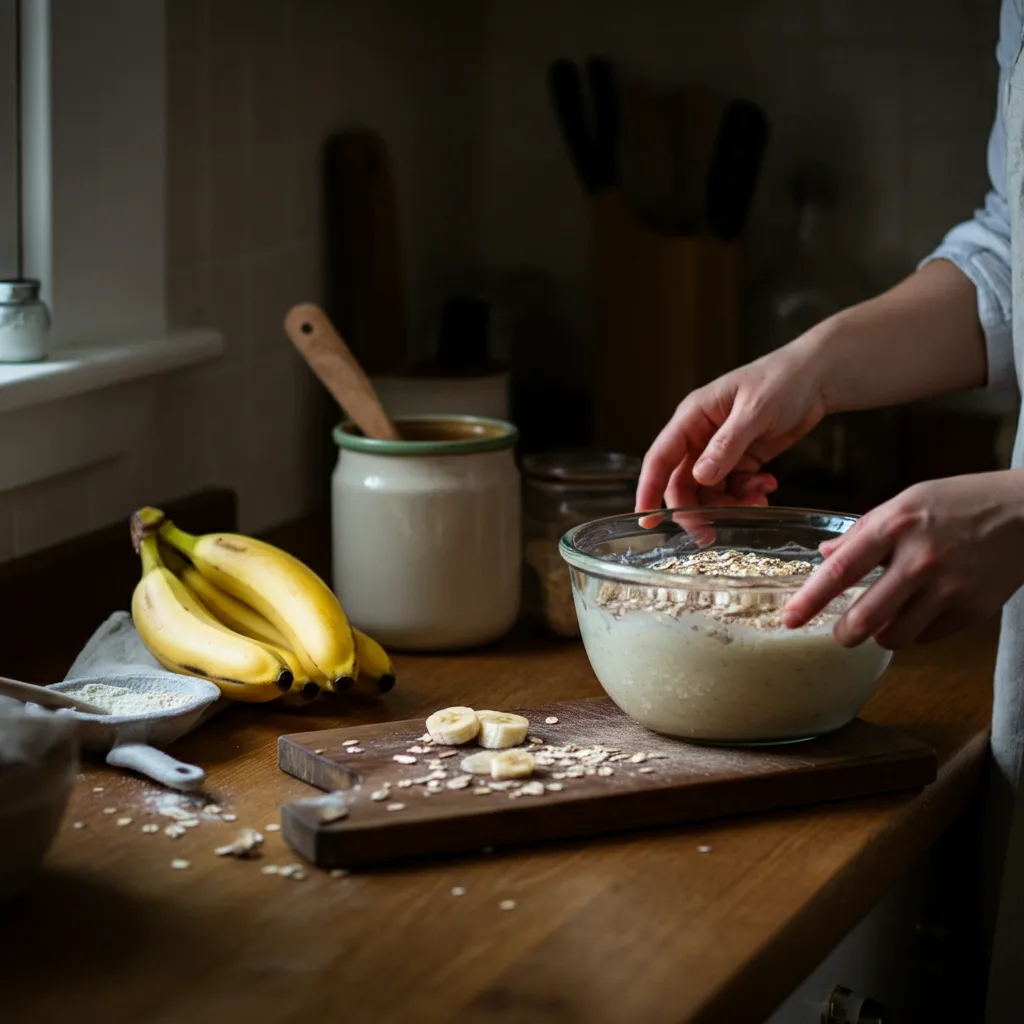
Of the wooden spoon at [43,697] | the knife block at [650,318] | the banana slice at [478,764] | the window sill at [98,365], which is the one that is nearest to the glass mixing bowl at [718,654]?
the banana slice at [478,764]

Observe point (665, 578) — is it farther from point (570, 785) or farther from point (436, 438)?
point (436, 438)

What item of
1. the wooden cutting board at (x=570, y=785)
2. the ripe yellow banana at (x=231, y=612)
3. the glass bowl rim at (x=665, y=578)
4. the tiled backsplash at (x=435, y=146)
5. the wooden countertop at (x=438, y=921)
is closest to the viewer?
the wooden countertop at (x=438, y=921)

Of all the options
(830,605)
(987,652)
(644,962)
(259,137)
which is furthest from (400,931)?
(259,137)

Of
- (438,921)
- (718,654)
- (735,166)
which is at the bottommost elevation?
(438,921)

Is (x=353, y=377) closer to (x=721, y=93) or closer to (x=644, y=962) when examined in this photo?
(x=644, y=962)

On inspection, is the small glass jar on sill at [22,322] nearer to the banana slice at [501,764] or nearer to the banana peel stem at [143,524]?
the banana peel stem at [143,524]

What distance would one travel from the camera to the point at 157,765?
3.35ft

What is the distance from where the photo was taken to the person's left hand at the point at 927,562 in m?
0.94

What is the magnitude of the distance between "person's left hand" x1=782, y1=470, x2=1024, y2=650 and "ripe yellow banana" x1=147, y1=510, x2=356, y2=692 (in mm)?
380

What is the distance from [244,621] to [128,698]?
0.18 m

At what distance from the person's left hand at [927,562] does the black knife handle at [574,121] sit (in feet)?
3.54

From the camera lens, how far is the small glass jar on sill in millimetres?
1343

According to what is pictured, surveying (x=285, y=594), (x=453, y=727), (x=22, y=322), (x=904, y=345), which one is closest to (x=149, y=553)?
(x=285, y=594)

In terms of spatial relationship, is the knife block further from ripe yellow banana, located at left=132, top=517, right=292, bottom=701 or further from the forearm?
ripe yellow banana, located at left=132, top=517, right=292, bottom=701
